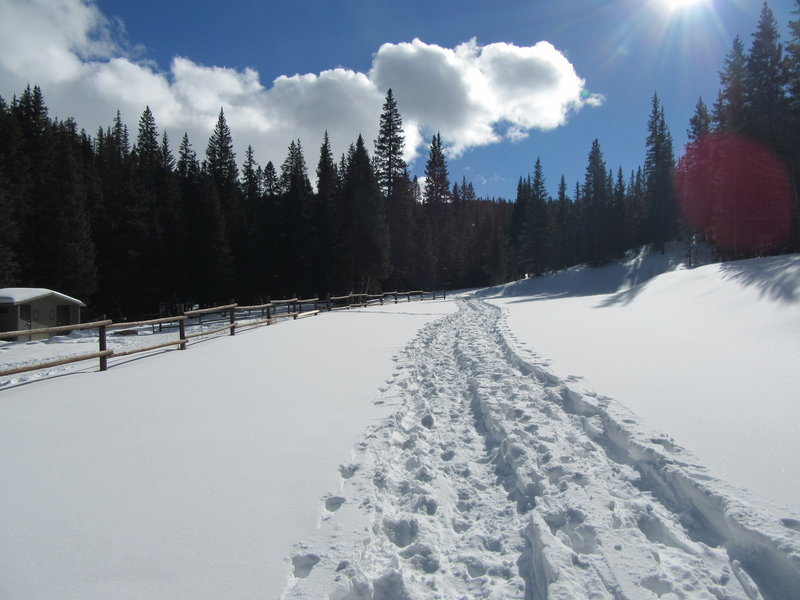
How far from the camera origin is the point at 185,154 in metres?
51.8

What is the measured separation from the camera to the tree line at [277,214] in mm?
29078

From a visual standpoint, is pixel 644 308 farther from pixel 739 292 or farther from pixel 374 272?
pixel 374 272

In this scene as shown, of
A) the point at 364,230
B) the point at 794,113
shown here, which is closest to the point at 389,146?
the point at 364,230

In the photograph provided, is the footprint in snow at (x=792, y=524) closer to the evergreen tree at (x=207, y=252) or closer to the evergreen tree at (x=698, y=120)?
the evergreen tree at (x=207, y=252)

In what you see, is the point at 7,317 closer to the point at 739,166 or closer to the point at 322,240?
the point at 322,240

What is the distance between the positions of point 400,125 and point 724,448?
4593 centimetres

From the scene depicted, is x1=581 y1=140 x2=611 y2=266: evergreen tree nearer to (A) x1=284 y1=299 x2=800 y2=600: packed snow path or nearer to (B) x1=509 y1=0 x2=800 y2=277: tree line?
(B) x1=509 y1=0 x2=800 y2=277: tree line

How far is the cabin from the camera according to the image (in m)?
23.2

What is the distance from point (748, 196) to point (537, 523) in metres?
36.7

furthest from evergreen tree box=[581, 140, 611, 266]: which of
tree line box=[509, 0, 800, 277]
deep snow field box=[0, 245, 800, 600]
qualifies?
deep snow field box=[0, 245, 800, 600]

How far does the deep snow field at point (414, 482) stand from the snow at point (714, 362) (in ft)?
0.15

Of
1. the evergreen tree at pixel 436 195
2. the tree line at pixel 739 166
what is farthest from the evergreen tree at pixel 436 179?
the tree line at pixel 739 166

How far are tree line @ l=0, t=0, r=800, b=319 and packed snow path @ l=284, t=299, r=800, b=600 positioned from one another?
33.0 m

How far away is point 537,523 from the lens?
2.95 m
